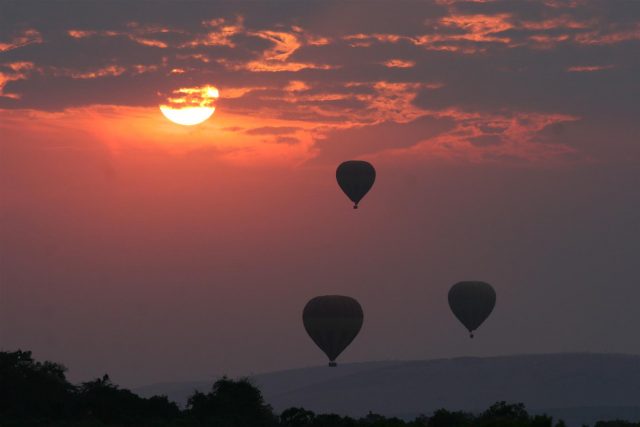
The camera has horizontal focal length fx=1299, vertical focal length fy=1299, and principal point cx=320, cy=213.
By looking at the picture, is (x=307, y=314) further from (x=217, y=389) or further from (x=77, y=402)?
(x=77, y=402)

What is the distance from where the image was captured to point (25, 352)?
129 metres

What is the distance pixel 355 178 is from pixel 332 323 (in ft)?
62.6

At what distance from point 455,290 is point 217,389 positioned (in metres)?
58.5

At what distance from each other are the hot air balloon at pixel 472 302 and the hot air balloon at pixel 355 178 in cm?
2488

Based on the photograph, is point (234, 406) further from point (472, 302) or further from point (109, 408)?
point (472, 302)

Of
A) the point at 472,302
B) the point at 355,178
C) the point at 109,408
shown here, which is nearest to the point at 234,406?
the point at 109,408

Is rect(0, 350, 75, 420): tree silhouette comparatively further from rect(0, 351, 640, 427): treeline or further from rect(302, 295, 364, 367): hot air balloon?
rect(302, 295, 364, 367): hot air balloon

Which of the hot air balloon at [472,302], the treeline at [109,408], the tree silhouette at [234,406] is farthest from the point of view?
the hot air balloon at [472,302]

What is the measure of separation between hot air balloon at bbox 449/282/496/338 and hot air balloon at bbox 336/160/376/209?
2488 cm

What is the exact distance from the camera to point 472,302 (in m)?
183

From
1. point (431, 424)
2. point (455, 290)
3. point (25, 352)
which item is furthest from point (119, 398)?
point (455, 290)

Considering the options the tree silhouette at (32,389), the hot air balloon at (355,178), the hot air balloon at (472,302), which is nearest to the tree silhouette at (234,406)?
the tree silhouette at (32,389)

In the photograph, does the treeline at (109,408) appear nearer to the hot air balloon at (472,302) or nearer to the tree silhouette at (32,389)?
the tree silhouette at (32,389)

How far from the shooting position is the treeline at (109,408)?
11544cm
